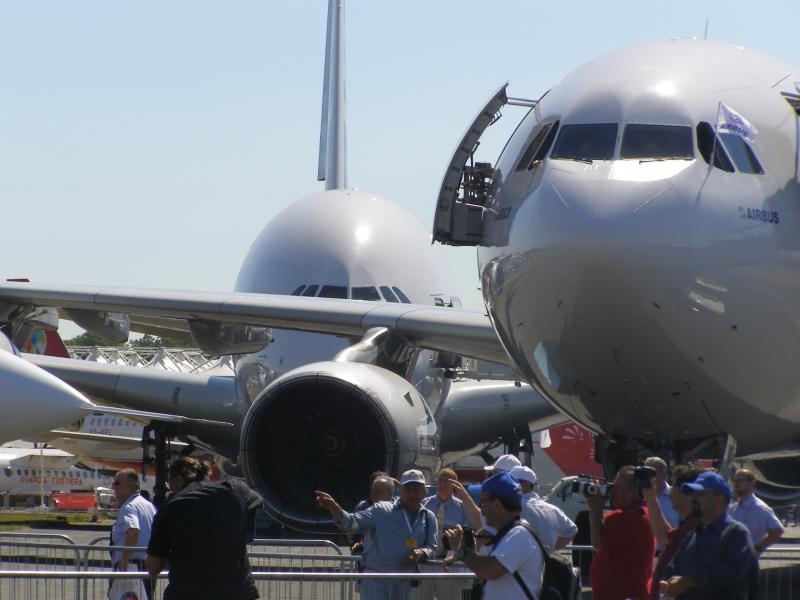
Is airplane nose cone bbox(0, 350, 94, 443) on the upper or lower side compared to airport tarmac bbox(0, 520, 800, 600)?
upper

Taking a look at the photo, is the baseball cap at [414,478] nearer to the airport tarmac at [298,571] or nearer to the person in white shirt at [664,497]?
the airport tarmac at [298,571]

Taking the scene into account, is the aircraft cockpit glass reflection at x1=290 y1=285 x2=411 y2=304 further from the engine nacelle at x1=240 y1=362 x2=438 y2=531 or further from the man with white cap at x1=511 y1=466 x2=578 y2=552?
the man with white cap at x1=511 y1=466 x2=578 y2=552

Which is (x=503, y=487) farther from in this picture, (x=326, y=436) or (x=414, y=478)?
(x=326, y=436)

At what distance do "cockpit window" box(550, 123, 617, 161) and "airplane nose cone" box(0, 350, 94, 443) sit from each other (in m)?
3.50

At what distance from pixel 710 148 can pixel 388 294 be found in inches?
313

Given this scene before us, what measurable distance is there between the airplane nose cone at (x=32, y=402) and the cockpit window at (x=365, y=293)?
24.3ft

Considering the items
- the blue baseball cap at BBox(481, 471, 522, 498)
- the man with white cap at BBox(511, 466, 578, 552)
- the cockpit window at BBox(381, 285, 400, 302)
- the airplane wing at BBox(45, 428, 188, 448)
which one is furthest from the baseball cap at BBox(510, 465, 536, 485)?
the airplane wing at BBox(45, 428, 188, 448)

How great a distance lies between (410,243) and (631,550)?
11005 millimetres

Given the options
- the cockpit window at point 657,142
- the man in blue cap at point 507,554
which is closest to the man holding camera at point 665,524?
the man in blue cap at point 507,554

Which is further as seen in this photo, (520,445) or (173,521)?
(520,445)

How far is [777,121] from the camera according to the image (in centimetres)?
969

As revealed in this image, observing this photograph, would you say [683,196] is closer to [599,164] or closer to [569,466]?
[599,164]

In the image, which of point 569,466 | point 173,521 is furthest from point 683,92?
point 569,466

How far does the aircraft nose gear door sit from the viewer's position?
10.7 meters
